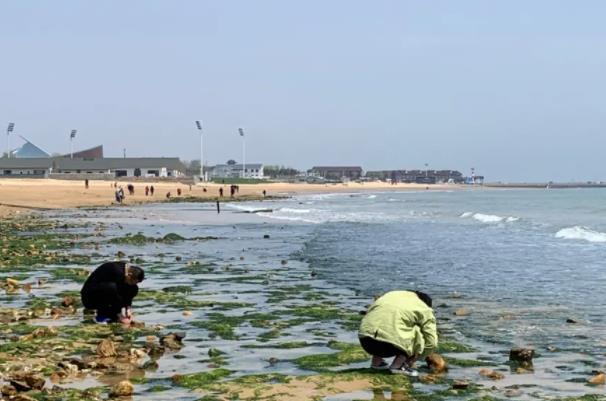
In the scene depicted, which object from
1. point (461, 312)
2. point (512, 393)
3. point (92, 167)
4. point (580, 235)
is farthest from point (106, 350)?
point (92, 167)

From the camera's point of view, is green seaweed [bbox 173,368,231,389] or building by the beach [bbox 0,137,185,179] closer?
green seaweed [bbox 173,368,231,389]

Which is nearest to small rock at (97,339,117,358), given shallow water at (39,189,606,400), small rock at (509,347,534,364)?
shallow water at (39,189,606,400)

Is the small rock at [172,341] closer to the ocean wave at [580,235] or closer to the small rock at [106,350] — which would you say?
the small rock at [106,350]

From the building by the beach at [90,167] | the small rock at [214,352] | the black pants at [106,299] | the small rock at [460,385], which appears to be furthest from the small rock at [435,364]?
the building by the beach at [90,167]

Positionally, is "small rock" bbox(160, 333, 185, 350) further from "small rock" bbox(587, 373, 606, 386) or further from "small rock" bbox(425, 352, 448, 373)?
"small rock" bbox(587, 373, 606, 386)

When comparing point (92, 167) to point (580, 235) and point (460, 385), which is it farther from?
point (460, 385)

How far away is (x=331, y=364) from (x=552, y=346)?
365 centimetres

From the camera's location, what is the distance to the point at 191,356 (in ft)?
35.3

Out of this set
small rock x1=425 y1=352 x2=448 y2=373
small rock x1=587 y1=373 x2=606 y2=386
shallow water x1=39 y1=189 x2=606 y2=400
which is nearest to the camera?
small rock x1=587 y1=373 x2=606 y2=386

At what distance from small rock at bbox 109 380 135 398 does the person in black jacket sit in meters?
4.13

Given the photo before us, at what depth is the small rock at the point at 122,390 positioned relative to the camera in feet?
28.2

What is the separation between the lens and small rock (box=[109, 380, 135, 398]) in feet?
28.2

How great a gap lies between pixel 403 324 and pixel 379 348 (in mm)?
437

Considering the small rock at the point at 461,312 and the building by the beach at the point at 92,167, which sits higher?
the building by the beach at the point at 92,167
